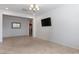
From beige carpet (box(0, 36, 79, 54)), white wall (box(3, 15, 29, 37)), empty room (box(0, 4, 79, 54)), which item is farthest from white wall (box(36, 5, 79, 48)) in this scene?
white wall (box(3, 15, 29, 37))

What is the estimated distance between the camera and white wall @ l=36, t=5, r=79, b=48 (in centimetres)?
366

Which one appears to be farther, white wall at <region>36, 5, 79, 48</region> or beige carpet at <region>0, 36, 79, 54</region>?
white wall at <region>36, 5, 79, 48</region>

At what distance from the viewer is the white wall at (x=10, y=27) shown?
7718 mm

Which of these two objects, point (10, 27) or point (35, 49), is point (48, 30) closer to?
point (35, 49)

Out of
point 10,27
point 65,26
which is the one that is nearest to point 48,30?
point 65,26

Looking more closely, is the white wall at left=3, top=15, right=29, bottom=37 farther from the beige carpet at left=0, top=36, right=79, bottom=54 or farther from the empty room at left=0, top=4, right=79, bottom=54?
the beige carpet at left=0, top=36, right=79, bottom=54

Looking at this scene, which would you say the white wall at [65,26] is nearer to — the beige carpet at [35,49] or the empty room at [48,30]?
the empty room at [48,30]

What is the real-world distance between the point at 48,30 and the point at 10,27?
3.86m

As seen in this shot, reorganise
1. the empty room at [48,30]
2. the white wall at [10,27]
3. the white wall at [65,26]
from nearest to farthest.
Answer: the empty room at [48,30]
the white wall at [65,26]
the white wall at [10,27]

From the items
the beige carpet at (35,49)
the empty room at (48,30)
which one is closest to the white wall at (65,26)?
the empty room at (48,30)

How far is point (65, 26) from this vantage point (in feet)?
13.9
